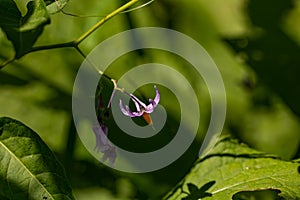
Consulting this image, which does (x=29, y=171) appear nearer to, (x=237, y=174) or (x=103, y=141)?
(x=103, y=141)

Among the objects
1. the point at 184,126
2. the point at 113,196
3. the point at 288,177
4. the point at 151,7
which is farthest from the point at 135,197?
the point at 151,7

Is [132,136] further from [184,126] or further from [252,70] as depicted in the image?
[252,70]

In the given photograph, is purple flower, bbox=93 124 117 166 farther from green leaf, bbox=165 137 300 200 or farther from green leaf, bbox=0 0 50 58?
green leaf, bbox=0 0 50 58

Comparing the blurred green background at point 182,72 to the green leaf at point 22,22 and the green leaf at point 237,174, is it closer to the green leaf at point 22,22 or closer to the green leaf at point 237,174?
the green leaf at point 237,174

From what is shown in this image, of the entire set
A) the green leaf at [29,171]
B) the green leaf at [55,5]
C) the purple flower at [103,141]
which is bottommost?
the green leaf at [29,171]

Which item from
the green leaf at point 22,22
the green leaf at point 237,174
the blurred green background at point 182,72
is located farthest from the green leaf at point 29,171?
the blurred green background at point 182,72

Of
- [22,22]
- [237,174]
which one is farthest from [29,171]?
[237,174]

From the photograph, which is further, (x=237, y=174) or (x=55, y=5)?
(x=237, y=174)
